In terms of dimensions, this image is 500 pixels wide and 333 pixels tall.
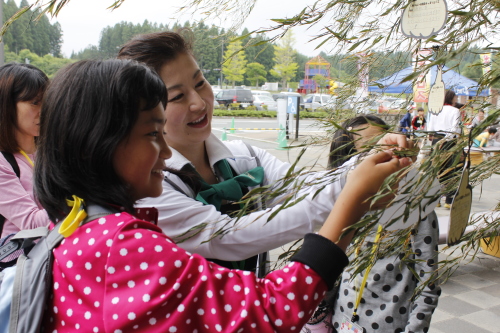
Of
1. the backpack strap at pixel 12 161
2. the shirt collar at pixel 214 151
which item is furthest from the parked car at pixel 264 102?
the shirt collar at pixel 214 151

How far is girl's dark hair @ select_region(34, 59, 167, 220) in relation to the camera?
766 millimetres

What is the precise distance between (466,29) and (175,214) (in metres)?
0.72

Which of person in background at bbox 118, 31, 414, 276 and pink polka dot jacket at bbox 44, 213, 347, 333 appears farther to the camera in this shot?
person in background at bbox 118, 31, 414, 276

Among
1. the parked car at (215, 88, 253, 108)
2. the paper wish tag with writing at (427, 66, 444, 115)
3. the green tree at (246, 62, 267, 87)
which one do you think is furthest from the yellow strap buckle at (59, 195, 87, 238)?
the green tree at (246, 62, 267, 87)

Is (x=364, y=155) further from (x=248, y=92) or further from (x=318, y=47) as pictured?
(x=248, y=92)

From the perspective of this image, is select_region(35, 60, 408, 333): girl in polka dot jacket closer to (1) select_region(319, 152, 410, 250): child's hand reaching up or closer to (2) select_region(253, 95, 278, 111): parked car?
(1) select_region(319, 152, 410, 250): child's hand reaching up

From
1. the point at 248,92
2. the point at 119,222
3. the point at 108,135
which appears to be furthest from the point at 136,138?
the point at 248,92

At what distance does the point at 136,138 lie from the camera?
80 cm

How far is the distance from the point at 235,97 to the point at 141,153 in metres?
23.7

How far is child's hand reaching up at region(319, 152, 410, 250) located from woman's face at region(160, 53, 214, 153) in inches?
24.1

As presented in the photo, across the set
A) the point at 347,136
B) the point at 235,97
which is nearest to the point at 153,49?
the point at 347,136

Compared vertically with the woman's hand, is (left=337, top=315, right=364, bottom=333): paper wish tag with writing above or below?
below

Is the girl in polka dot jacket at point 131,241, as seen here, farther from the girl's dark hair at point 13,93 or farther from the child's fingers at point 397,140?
the girl's dark hair at point 13,93

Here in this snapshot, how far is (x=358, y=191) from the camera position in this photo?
29.6 inches
